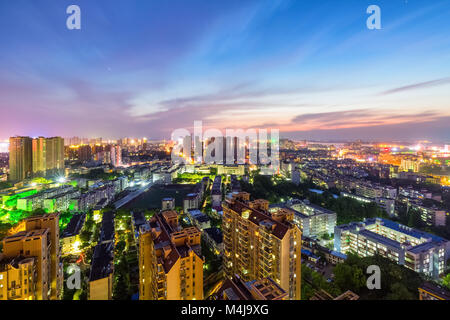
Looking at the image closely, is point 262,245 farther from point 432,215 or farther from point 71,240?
point 432,215

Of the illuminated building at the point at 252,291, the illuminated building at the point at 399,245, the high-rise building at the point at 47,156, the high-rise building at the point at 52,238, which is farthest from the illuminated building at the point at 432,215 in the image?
the high-rise building at the point at 47,156

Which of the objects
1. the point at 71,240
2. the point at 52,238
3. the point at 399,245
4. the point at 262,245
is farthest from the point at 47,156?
the point at 399,245

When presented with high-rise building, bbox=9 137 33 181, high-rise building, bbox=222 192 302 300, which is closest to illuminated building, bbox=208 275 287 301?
high-rise building, bbox=222 192 302 300

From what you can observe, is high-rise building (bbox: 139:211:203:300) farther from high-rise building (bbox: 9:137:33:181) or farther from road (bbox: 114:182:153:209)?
high-rise building (bbox: 9:137:33:181)

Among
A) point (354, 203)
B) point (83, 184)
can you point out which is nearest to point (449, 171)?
point (354, 203)

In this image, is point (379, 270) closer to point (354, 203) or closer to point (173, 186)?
point (354, 203)

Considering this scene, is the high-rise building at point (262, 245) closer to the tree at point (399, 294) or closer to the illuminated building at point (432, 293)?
the tree at point (399, 294)
